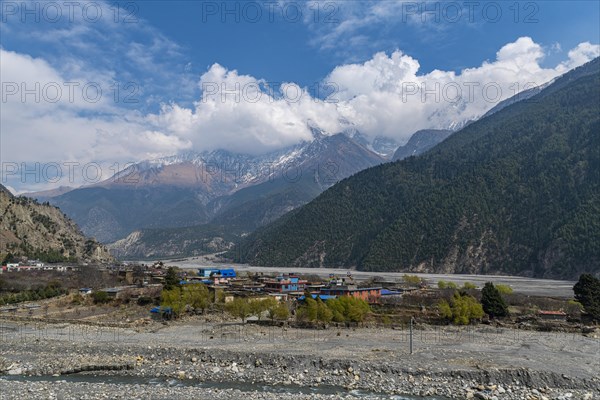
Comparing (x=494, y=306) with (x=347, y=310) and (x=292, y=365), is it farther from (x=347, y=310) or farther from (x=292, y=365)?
(x=292, y=365)

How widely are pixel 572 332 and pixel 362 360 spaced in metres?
34.9

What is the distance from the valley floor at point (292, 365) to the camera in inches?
1270

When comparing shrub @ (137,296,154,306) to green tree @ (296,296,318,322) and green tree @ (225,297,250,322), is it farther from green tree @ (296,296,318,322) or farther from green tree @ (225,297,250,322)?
green tree @ (296,296,318,322)

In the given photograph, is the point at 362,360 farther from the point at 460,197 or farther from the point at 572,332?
the point at 460,197

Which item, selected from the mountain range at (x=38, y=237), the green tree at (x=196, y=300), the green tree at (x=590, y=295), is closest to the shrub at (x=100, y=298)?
the green tree at (x=196, y=300)

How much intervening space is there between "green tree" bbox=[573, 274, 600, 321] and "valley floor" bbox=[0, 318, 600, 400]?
12.5m

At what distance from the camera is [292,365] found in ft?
126

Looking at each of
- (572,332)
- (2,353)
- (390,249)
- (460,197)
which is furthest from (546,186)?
(2,353)

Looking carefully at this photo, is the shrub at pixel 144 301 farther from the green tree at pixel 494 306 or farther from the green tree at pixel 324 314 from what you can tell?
the green tree at pixel 494 306

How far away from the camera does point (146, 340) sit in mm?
49219

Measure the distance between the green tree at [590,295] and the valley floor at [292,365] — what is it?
41.2 ft

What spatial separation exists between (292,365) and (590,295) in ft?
163

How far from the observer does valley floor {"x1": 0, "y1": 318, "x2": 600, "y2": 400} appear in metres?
32.2

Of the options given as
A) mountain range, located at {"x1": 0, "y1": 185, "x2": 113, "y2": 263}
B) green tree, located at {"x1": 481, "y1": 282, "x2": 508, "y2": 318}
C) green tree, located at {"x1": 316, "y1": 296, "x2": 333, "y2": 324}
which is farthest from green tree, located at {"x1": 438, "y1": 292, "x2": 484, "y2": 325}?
mountain range, located at {"x1": 0, "y1": 185, "x2": 113, "y2": 263}
